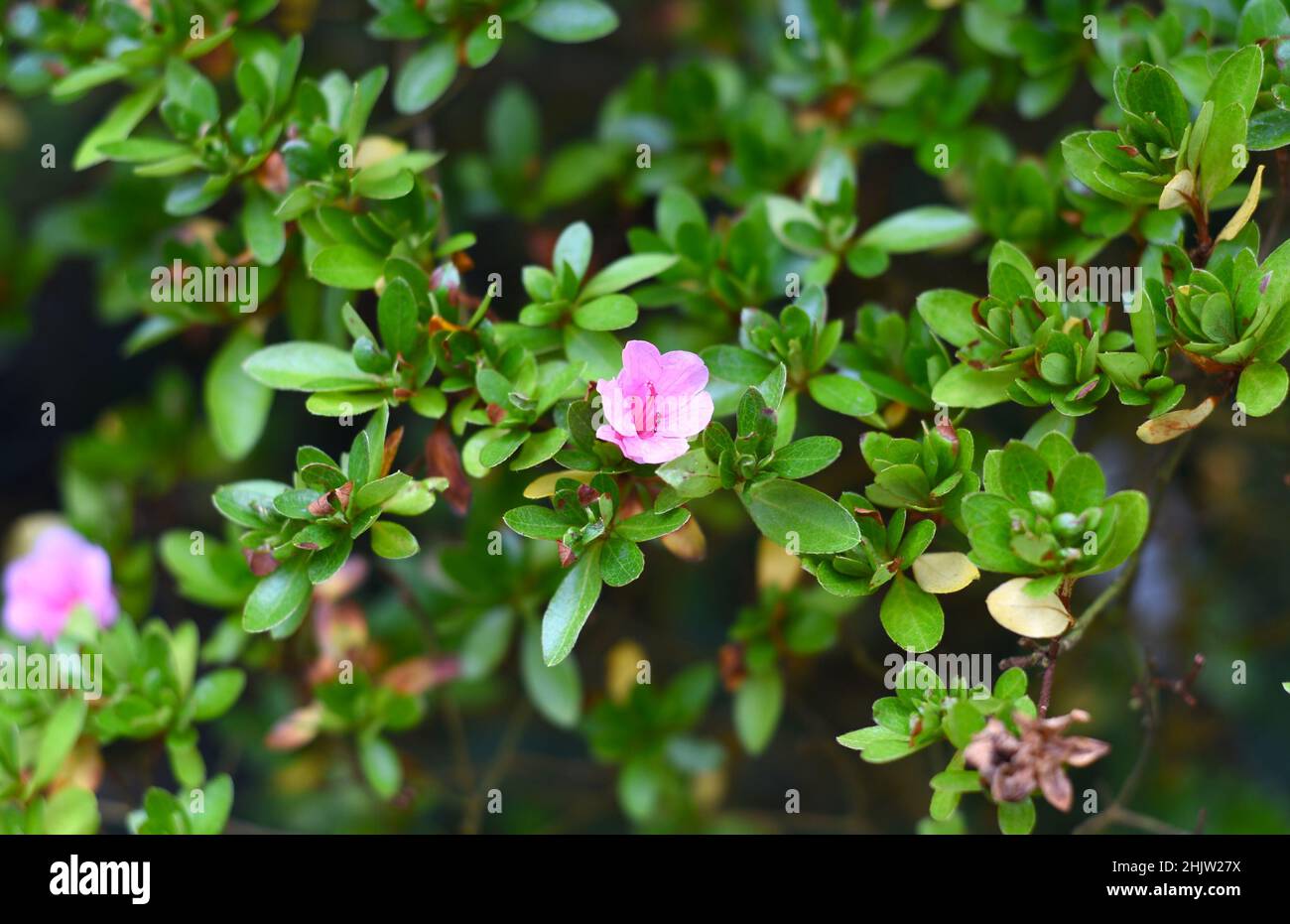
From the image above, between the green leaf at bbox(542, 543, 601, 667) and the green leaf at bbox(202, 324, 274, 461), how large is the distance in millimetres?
531

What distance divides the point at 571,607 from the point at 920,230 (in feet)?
2.05

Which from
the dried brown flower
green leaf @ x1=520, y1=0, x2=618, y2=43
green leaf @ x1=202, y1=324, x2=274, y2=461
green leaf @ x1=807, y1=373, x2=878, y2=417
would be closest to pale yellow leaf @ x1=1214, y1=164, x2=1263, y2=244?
green leaf @ x1=807, y1=373, x2=878, y2=417

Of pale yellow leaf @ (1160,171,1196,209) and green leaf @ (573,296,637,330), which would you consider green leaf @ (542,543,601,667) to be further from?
pale yellow leaf @ (1160,171,1196,209)

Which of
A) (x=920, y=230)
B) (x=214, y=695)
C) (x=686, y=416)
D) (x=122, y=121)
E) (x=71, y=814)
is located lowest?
(x=71, y=814)

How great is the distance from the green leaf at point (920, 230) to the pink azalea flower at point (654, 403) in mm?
354

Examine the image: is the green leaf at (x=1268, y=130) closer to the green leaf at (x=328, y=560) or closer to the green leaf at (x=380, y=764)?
the green leaf at (x=328, y=560)

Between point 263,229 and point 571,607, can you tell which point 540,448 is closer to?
point 571,607

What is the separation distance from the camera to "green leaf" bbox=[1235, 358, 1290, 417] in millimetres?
985

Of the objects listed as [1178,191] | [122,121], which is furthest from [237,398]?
[1178,191]

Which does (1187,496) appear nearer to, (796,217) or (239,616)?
(796,217)

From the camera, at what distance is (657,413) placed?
1061 millimetres
